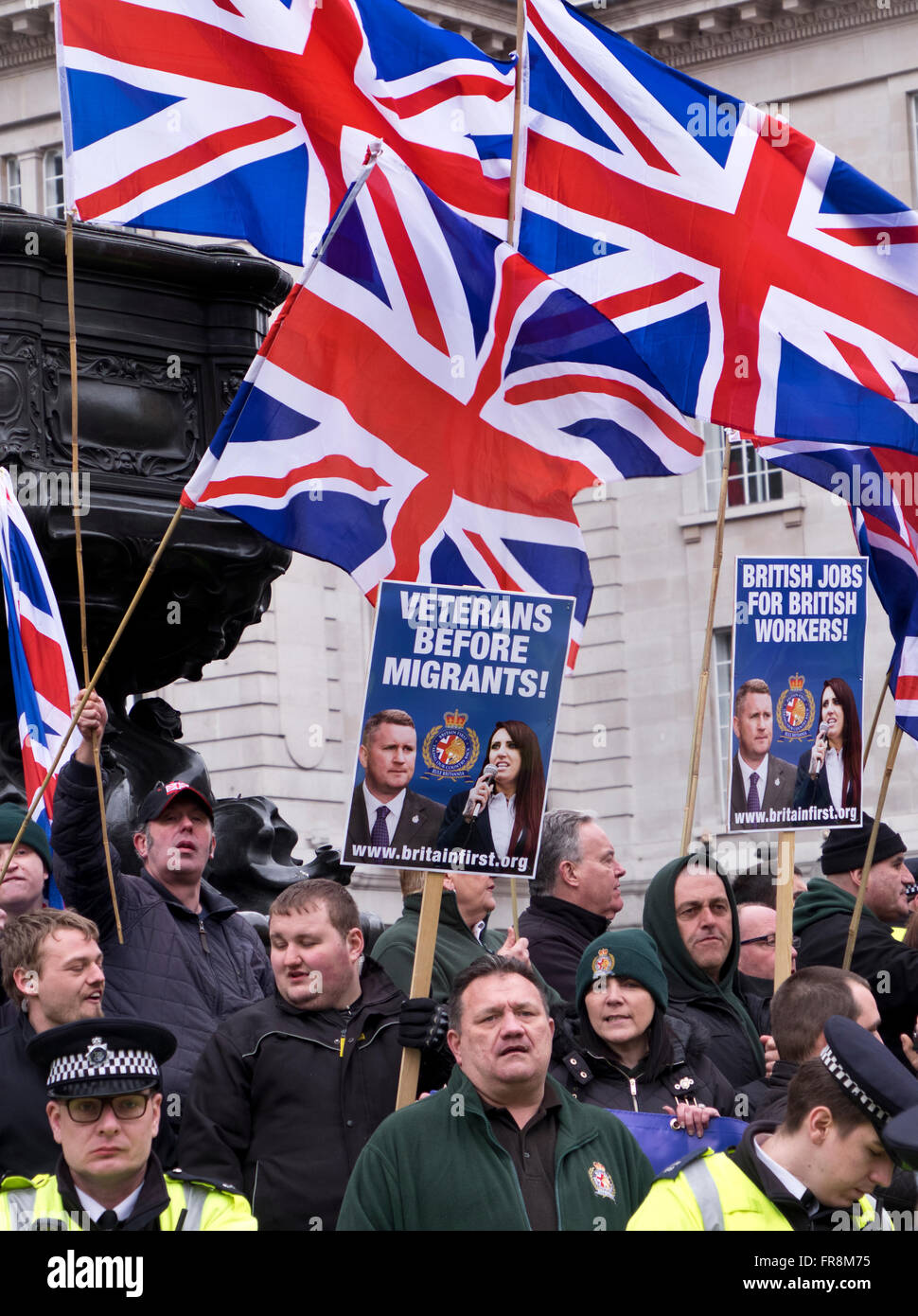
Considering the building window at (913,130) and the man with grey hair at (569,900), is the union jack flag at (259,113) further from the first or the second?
the building window at (913,130)

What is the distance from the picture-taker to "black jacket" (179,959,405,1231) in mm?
6508

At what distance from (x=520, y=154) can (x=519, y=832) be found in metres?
3.11

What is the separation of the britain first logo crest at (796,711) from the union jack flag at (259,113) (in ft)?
6.51

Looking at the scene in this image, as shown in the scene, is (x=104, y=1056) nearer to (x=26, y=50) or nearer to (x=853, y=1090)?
(x=853, y=1090)

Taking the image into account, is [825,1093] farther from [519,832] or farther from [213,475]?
[213,475]

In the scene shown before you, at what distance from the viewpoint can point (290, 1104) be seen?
661cm

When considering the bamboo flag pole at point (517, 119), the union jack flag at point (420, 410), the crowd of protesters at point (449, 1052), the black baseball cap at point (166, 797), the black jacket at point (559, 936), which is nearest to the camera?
the crowd of protesters at point (449, 1052)

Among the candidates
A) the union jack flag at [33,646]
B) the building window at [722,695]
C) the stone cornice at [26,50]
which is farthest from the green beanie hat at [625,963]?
the stone cornice at [26,50]

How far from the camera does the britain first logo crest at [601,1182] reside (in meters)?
5.85

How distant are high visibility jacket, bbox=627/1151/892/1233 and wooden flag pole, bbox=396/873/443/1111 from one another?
4.18ft

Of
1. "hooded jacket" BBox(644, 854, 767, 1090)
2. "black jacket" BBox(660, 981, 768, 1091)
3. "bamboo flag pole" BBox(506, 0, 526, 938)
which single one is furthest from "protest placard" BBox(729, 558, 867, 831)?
"bamboo flag pole" BBox(506, 0, 526, 938)

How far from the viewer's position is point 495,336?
792 cm

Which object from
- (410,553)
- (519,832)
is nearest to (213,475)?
(410,553)

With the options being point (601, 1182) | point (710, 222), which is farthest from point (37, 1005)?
point (710, 222)
